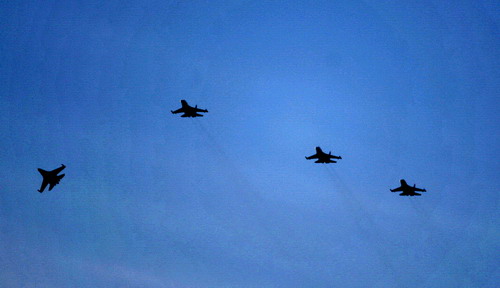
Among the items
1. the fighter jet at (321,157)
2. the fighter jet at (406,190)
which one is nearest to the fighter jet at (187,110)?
the fighter jet at (321,157)

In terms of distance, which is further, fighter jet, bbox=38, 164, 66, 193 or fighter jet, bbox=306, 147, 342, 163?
fighter jet, bbox=306, 147, 342, 163

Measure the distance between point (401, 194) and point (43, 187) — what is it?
266 ft

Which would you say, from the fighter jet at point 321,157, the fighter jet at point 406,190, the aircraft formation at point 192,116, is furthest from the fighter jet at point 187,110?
the fighter jet at point 406,190

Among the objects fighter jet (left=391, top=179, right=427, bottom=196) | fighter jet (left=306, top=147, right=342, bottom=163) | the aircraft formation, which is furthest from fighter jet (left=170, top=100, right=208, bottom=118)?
fighter jet (left=391, top=179, right=427, bottom=196)

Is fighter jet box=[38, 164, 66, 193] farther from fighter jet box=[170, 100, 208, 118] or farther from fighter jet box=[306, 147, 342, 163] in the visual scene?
fighter jet box=[306, 147, 342, 163]

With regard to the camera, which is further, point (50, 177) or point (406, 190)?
Result: point (406, 190)

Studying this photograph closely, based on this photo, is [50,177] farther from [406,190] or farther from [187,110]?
[406,190]

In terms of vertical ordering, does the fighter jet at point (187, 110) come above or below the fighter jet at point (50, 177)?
above

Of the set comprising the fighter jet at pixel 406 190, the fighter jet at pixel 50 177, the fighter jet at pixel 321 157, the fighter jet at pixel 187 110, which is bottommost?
the fighter jet at pixel 50 177

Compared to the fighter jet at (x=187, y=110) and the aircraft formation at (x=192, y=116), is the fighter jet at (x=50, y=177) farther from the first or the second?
the fighter jet at (x=187, y=110)

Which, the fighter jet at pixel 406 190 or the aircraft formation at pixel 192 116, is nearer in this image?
the aircraft formation at pixel 192 116

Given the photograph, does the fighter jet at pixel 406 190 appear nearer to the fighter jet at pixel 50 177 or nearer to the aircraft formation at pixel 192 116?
the aircraft formation at pixel 192 116

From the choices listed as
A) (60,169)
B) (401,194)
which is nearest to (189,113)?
(60,169)

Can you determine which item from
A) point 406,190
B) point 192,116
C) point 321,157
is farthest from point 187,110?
point 406,190
